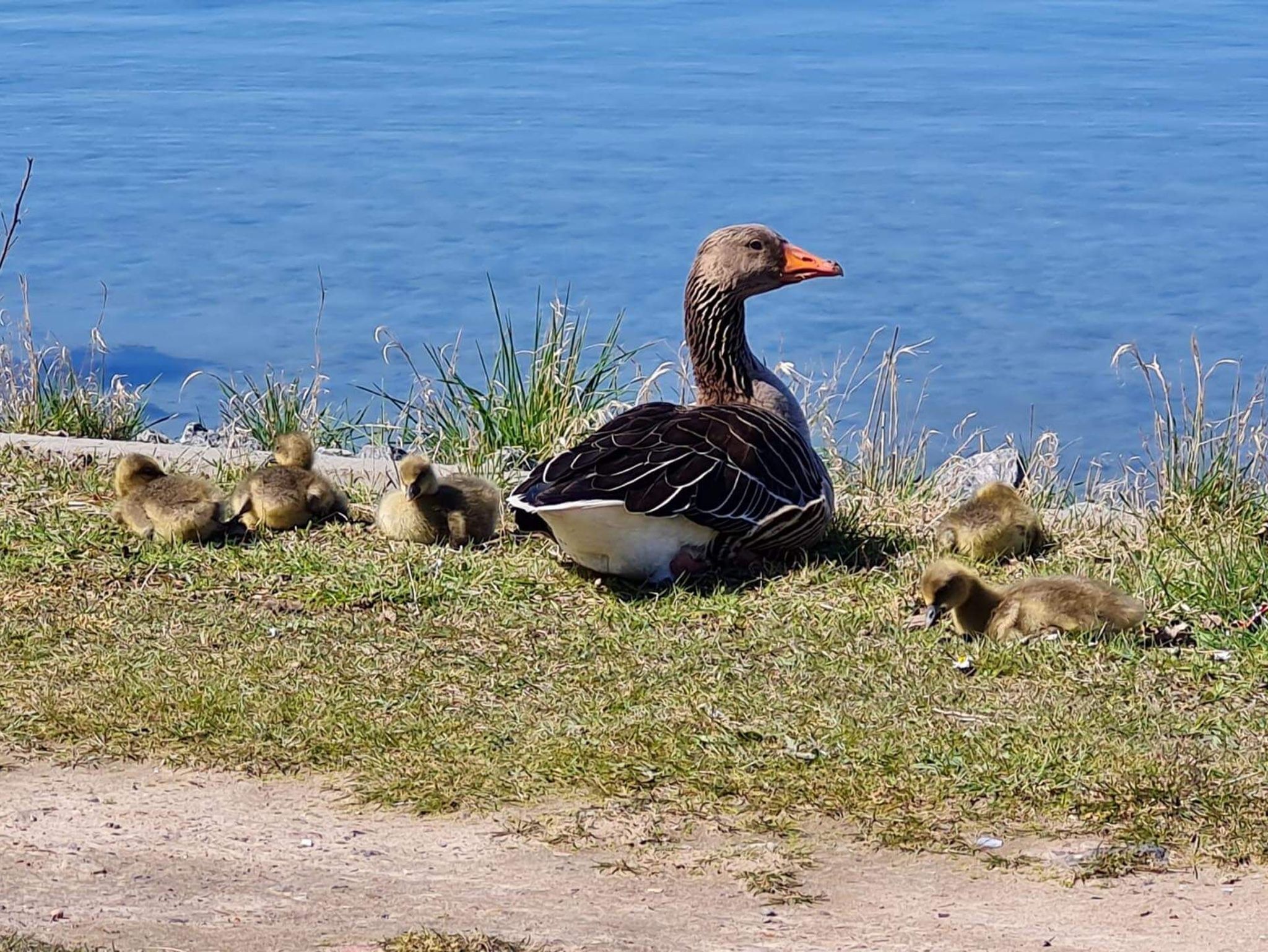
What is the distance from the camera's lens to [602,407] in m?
9.51

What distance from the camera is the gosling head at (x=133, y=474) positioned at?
24.5ft

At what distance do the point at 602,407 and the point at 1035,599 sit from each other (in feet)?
12.3

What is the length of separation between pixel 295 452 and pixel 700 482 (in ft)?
6.82

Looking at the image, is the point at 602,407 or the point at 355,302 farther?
the point at 355,302

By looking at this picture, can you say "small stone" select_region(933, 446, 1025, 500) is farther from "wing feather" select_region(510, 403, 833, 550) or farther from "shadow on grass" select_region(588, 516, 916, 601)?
"wing feather" select_region(510, 403, 833, 550)

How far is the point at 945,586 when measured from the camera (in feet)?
20.0

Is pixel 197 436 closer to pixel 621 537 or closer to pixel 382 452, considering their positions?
pixel 382 452

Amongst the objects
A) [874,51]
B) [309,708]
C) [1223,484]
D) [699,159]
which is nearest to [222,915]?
[309,708]

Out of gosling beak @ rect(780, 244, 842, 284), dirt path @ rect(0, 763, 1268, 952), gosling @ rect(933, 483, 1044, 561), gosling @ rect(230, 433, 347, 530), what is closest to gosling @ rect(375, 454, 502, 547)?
gosling @ rect(230, 433, 347, 530)

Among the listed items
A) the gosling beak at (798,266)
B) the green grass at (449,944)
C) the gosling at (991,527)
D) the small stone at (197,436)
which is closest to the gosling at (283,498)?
the small stone at (197,436)

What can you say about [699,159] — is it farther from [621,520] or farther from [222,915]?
[222,915]

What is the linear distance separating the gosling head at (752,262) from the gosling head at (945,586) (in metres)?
1.80

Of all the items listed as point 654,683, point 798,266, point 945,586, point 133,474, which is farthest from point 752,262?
point 133,474

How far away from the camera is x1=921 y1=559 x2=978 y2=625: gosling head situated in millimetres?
6094
